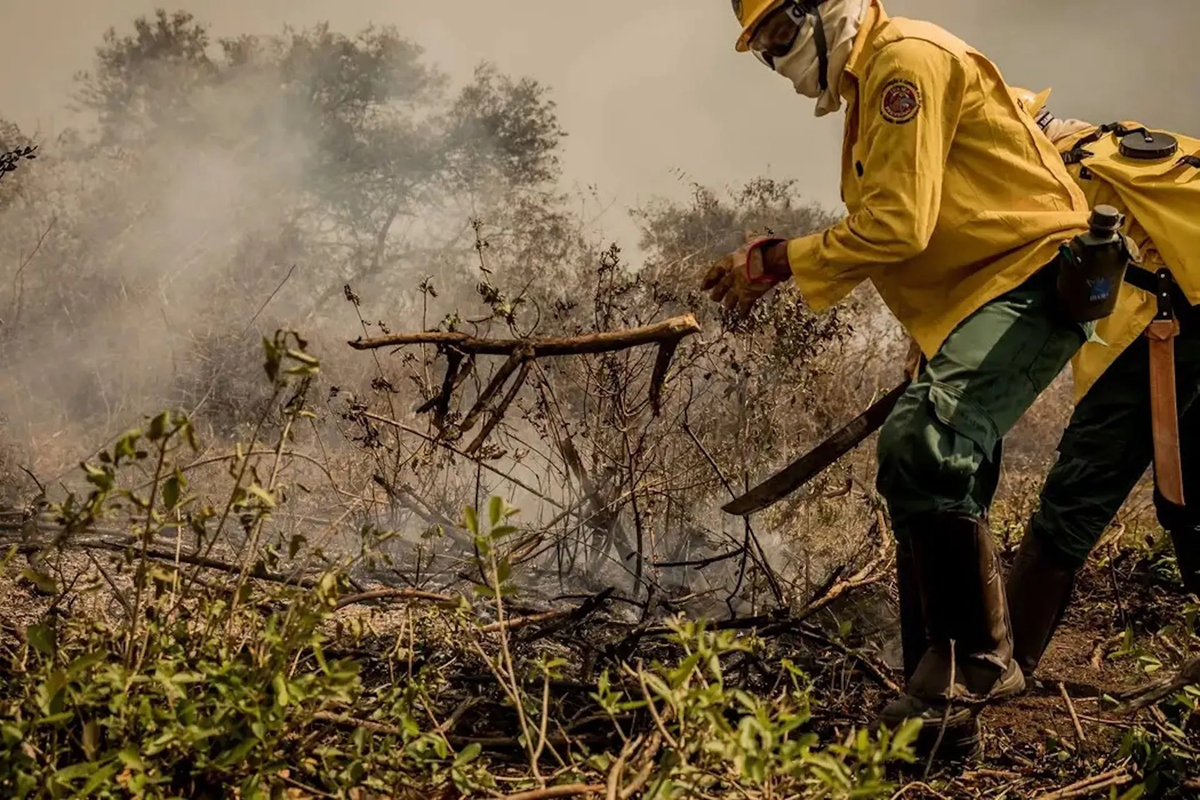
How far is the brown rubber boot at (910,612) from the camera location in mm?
2377

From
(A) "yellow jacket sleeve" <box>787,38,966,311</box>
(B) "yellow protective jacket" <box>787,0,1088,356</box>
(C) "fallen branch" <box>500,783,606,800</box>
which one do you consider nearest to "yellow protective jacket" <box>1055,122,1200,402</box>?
(B) "yellow protective jacket" <box>787,0,1088,356</box>

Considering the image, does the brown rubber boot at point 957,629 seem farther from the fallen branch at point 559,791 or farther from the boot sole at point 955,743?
the fallen branch at point 559,791

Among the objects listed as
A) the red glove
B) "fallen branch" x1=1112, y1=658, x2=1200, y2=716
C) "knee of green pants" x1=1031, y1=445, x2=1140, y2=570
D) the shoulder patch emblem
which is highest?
the shoulder patch emblem

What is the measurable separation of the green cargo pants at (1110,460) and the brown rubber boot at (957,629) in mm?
698

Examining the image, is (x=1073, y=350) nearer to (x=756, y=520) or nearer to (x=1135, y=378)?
(x=1135, y=378)

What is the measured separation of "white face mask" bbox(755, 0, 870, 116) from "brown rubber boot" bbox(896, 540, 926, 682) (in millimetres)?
1061

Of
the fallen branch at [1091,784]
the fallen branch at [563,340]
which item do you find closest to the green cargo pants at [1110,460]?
the fallen branch at [1091,784]

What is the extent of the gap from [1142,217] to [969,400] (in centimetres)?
88

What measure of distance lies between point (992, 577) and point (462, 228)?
844 centimetres

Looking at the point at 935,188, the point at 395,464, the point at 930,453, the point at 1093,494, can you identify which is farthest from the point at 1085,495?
the point at 395,464

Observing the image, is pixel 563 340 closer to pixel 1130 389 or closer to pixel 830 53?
pixel 830 53

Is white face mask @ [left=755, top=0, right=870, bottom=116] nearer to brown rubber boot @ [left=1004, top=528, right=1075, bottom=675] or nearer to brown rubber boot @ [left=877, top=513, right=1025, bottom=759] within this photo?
brown rubber boot @ [left=877, top=513, right=1025, bottom=759]

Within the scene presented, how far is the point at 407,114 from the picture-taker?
1058 cm

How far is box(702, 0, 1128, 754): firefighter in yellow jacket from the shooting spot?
2.04 m
